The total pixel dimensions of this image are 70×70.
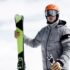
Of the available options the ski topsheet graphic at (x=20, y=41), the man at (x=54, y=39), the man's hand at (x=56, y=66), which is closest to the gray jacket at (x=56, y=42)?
the man at (x=54, y=39)

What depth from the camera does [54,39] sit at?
31.6 feet

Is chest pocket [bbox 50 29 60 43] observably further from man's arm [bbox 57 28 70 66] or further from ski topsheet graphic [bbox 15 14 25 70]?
ski topsheet graphic [bbox 15 14 25 70]

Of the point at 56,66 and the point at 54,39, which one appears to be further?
the point at 54,39

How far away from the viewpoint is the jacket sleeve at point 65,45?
30.7 ft

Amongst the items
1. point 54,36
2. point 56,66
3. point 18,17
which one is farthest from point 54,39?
point 18,17

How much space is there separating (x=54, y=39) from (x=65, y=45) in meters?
0.31

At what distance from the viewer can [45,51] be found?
977 centimetres

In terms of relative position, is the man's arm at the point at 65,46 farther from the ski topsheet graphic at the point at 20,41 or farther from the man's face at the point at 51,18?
the ski topsheet graphic at the point at 20,41

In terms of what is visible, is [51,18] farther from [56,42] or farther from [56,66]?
[56,66]

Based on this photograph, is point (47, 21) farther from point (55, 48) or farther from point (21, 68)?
point (21, 68)

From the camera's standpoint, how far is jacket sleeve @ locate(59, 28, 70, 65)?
30.7 ft

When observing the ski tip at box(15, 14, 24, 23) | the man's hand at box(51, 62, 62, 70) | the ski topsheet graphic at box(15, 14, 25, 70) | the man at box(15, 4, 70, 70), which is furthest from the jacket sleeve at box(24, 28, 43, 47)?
the man's hand at box(51, 62, 62, 70)

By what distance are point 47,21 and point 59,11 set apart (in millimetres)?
419

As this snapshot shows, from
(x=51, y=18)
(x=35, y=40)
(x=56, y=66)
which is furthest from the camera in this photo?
(x=35, y=40)
